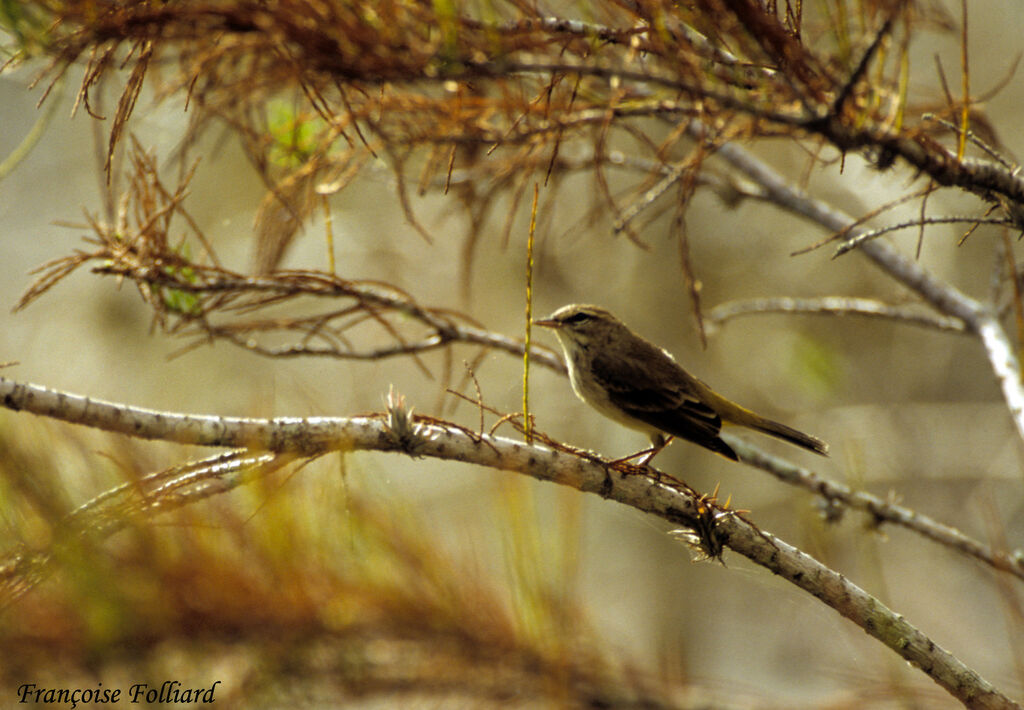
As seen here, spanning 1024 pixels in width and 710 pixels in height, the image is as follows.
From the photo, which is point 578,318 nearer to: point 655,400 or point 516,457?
point 655,400

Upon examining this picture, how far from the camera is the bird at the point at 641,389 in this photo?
4066 millimetres

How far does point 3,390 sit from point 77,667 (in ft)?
2.65

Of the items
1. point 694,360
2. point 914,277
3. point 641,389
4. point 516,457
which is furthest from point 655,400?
point 694,360

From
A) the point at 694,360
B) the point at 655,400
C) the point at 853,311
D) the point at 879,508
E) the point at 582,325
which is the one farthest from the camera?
the point at 694,360

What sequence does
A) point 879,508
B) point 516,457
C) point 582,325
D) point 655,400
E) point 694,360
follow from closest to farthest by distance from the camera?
1. point 516,457
2. point 879,508
3. point 655,400
4. point 582,325
5. point 694,360

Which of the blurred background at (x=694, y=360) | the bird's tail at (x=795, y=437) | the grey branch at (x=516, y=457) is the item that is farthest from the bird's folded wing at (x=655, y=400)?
the grey branch at (x=516, y=457)

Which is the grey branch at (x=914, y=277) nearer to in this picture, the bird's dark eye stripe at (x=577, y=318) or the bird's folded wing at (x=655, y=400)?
the bird's folded wing at (x=655, y=400)

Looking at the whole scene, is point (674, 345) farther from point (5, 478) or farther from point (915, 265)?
point (5, 478)

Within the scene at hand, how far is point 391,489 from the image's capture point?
1.80m

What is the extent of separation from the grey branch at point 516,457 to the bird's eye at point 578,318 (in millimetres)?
2266

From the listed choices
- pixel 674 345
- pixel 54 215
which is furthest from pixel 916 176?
pixel 54 215

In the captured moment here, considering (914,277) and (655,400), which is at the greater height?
(914,277)

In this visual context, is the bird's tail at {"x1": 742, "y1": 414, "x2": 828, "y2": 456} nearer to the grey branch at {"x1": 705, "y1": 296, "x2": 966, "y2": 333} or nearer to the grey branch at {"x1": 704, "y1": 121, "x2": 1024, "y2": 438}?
the grey branch at {"x1": 705, "y1": 296, "x2": 966, "y2": 333}

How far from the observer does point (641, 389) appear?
4.21m
